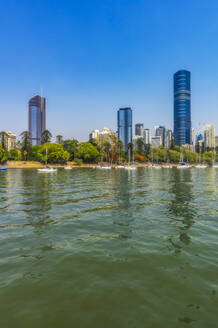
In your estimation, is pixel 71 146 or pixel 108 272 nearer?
pixel 108 272

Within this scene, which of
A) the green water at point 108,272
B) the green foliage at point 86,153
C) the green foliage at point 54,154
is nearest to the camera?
the green water at point 108,272

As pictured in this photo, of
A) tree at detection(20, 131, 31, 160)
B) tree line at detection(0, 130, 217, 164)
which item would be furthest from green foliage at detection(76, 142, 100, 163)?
tree at detection(20, 131, 31, 160)

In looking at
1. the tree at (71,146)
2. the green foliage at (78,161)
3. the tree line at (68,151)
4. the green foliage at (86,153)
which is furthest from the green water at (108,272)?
the tree at (71,146)

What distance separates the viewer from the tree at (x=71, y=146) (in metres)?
169

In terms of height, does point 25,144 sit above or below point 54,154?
above

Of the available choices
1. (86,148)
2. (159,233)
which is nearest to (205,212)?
(159,233)

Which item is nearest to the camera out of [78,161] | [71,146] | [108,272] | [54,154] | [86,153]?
[108,272]

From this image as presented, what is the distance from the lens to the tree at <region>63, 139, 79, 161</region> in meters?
169

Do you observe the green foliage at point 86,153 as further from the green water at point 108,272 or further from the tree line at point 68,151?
the green water at point 108,272

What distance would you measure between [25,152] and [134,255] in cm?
15560

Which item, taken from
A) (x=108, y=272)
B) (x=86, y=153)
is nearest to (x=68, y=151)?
(x=86, y=153)

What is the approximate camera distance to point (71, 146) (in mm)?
172500

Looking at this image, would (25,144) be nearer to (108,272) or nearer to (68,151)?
(68,151)

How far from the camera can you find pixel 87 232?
12555 millimetres
